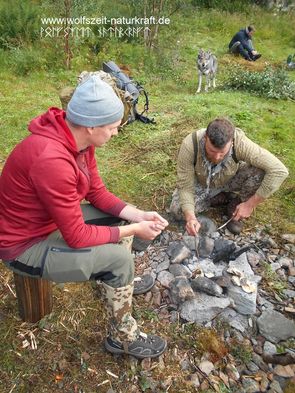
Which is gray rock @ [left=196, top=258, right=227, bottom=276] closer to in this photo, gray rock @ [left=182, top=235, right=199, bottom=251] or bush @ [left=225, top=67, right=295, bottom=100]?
gray rock @ [left=182, top=235, right=199, bottom=251]

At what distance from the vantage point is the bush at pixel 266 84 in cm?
→ 889

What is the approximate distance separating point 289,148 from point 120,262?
14.7 ft

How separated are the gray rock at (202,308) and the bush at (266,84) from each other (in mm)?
6544

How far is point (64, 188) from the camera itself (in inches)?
90.8

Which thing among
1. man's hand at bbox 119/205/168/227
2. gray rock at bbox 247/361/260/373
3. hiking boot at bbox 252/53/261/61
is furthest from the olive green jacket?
hiking boot at bbox 252/53/261/61

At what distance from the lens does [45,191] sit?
2279 millimetres

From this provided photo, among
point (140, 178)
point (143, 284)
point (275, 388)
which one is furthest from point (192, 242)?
point (140, 178)

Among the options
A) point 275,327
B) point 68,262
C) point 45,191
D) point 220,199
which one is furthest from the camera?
point 220,199

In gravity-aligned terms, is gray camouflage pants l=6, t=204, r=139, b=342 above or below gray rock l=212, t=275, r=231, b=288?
above

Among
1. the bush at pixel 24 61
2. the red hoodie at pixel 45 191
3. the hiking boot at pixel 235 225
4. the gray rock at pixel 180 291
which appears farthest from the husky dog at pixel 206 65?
the red hoodie at pixel 45 191

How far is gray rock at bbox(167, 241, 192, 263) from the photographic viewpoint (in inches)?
147

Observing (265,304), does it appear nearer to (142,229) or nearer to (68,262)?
(142,229)

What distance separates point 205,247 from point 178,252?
274mm

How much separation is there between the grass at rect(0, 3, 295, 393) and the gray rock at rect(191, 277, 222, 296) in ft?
1.07
